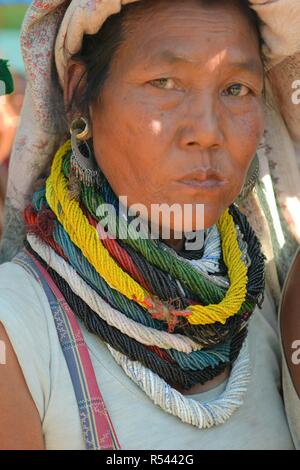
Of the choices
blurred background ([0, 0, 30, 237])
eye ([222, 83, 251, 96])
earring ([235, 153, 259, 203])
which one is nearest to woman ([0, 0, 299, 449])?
eye ([222, 83, 251, 96])

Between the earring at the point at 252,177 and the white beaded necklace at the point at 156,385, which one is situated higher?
the earring at the point at 252,177

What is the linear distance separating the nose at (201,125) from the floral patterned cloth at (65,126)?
28 cm

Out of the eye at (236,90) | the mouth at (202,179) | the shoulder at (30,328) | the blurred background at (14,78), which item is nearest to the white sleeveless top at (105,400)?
the shoulder at (30,328)

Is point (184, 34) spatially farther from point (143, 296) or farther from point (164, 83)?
point (143, 296)

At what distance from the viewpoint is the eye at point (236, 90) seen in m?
1.94

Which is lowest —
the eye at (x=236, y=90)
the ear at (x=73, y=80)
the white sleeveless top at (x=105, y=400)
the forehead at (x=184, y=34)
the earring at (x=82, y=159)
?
→ the white sleeveless top at (x=105, y=400)

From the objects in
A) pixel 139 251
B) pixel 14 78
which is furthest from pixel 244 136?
pixel 14 78

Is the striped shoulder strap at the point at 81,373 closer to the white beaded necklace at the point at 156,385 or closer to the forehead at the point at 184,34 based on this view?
the white beaded necklace at the point at 156,385

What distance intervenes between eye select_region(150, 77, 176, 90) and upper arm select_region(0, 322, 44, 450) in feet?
2.12

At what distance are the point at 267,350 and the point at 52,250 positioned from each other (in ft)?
2.07

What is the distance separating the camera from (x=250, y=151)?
1972 millimetres

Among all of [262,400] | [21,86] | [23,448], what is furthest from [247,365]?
[21,86]
